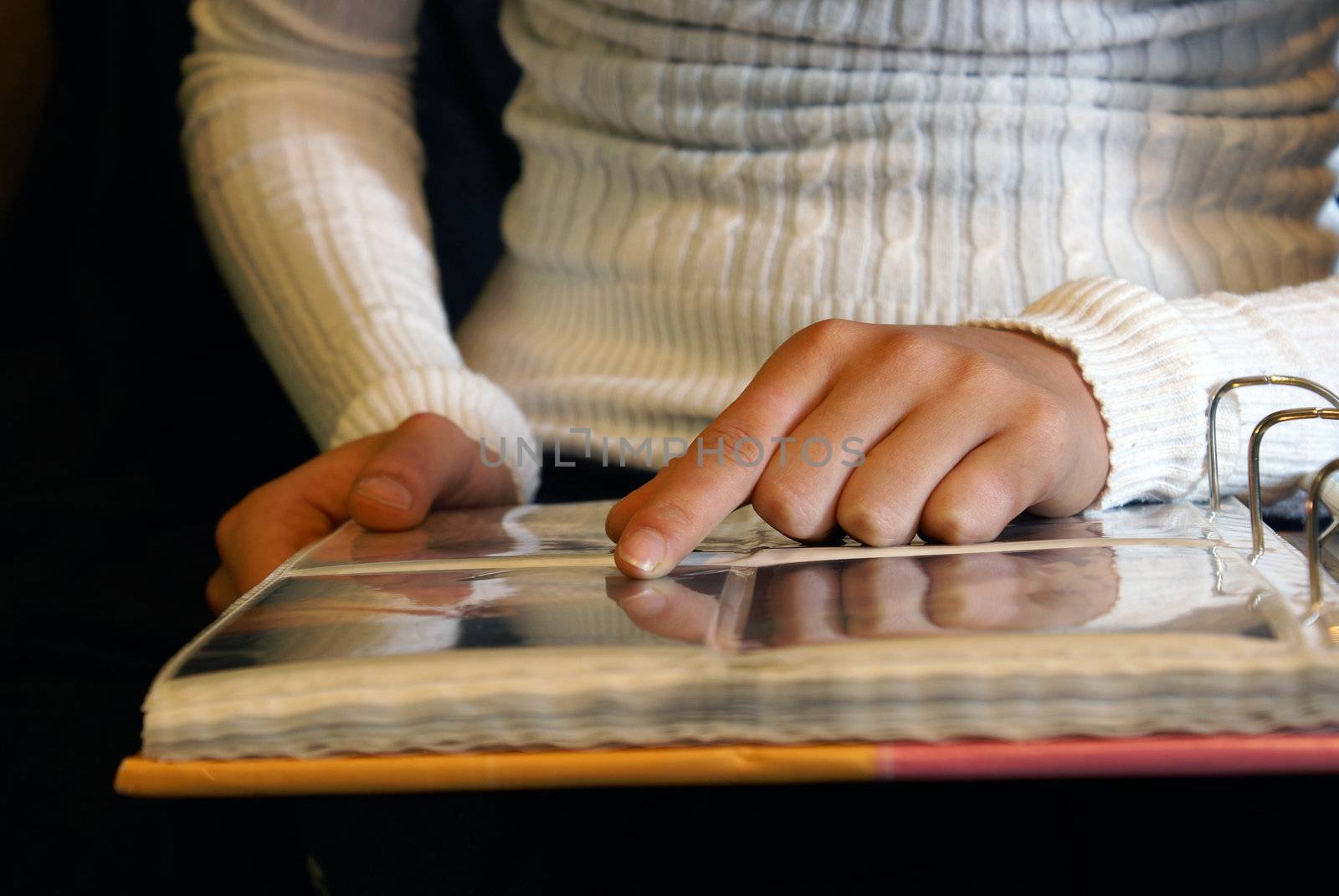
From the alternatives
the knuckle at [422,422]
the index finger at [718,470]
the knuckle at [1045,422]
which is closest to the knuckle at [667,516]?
the index finger at [718,470]

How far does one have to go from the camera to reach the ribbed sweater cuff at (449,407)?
25.3 inches

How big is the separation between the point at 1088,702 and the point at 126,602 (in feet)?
1.65

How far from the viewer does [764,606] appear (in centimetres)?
31

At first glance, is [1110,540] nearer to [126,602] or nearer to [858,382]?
[858,382]

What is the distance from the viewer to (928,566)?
0.33m

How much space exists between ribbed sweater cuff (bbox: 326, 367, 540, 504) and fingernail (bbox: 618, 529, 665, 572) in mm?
300

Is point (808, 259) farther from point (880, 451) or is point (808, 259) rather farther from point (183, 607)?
point (183, 607)

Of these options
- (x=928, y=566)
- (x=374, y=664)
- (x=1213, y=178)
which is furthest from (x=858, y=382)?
(x=1213, y=178)

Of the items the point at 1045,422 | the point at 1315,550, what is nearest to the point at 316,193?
the point at 1045,422

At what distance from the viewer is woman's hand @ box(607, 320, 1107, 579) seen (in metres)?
0.36

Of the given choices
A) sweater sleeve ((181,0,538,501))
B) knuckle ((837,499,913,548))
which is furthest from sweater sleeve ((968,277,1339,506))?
sweater sleeve ((181,0,538,501))

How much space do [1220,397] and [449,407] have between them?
41 cm

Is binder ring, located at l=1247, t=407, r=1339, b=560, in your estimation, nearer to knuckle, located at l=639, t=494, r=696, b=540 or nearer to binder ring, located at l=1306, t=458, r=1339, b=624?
binder ring, located at l=1306, t=458, r=1339, b=624

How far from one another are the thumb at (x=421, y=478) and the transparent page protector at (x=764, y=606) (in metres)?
0.12
